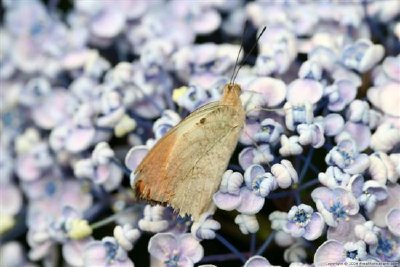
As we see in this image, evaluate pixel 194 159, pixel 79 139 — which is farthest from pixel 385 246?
pixel 79 139

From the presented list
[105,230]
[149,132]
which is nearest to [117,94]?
[149,132]

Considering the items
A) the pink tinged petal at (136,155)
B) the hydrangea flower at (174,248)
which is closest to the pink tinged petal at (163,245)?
the hydrangea flower at (174,248)

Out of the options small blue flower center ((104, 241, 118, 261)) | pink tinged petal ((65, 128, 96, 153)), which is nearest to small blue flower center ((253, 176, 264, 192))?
small blue flower center ((104, 241, 118, 261))

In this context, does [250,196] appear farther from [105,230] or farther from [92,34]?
[92,34]

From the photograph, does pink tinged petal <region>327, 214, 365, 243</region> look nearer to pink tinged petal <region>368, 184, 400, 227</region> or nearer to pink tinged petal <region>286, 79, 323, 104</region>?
pink tinged petal <region>368, 184, 400, 227</region>

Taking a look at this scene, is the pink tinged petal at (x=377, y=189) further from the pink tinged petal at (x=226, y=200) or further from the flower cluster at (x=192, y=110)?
the pink tinged petal at (x=226, y=200)

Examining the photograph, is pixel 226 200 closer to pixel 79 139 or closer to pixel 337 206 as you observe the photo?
pixel 337 206
